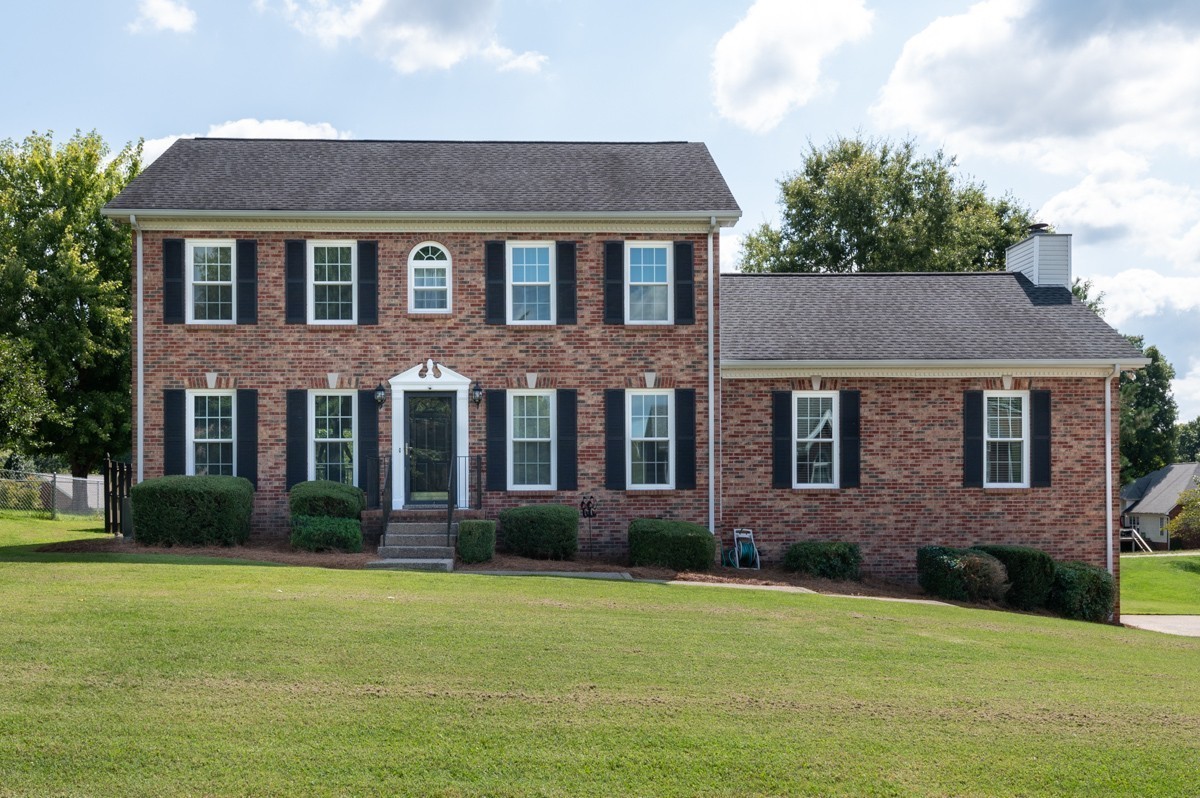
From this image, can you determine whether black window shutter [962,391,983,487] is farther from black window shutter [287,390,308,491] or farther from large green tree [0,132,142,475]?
large green tree [0,132,142,475]

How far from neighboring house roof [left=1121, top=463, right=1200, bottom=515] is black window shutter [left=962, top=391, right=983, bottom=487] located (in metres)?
40.1

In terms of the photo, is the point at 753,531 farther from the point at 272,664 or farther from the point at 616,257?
the point at 272,664

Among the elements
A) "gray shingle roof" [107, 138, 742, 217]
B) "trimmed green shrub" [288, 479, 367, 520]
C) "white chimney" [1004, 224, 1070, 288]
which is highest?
"gray shingle roof" [107, 138, 742, 217]

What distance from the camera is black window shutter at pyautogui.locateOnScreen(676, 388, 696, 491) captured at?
18.6 meters

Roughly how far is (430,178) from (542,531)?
279 inches

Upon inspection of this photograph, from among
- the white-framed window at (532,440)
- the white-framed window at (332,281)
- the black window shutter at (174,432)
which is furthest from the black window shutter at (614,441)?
the black window shutter at (174,432)

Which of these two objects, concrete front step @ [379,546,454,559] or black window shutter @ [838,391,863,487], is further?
black window shutter @ [838,391,863,487]

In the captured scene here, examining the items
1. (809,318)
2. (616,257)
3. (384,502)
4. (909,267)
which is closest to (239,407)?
(384,502)

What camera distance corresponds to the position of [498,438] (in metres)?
18.4

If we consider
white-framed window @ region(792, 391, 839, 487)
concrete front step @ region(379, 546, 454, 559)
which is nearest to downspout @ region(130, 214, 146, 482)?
concrete front step @ region(379, 546, 454, 559)

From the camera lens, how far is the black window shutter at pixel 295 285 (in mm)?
18312

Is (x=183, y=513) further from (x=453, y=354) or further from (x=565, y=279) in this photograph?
(x=565, y=279)

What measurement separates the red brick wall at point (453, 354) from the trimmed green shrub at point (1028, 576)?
515cm

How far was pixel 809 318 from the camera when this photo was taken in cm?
2050
